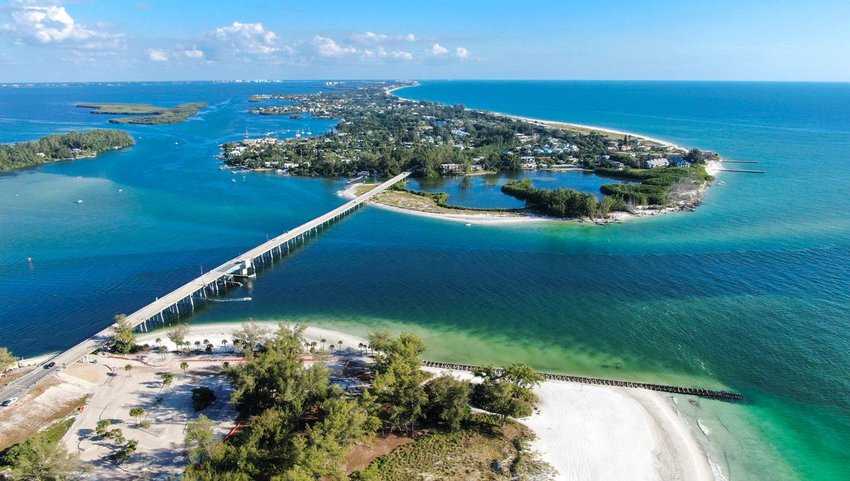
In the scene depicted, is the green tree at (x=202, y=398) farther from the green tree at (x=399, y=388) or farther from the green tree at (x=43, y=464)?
the green tree at (x=399, y=388)

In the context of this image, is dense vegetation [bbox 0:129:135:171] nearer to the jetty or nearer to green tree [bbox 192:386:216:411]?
green tree [bbox 192:386:216:411]

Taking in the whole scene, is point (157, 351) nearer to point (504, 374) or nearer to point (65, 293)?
point (65, 293)

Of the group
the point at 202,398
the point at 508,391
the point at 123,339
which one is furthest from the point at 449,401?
the point at 123,339

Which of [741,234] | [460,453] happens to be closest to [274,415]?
[460,453]

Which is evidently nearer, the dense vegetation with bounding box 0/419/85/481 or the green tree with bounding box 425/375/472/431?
the dense vegetation with bounding box 0/419/85/481

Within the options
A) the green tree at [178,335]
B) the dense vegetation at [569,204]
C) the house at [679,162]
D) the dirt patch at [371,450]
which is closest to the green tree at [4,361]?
the green tree at [178,335]

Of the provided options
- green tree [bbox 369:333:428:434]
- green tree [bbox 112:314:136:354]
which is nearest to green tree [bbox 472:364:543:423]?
green tree [bbox 369:333:428:434]

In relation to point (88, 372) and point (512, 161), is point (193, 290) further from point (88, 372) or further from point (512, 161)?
point (512, 161)
